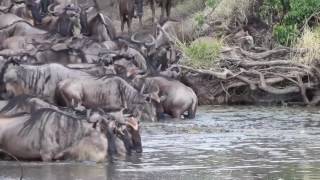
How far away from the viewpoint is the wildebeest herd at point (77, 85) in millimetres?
12492

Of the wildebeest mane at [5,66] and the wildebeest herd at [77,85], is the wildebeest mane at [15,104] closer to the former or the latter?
the wildebeest herd at [77,85]

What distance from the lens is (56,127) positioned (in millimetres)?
12484

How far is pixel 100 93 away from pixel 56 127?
497cm

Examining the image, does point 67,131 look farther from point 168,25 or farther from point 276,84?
point 168,25

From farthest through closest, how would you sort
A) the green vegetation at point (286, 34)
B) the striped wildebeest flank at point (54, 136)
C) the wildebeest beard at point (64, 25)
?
the wildebeest beard at point (64, 25), the green vegetation at point (286, 34), the striped wildebeest flank at point (54, 136)

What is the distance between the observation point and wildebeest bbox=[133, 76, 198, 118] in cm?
1878

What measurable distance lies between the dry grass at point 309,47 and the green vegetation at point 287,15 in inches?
27.1

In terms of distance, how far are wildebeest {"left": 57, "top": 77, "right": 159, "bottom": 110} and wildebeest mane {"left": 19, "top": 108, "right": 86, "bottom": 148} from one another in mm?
4299

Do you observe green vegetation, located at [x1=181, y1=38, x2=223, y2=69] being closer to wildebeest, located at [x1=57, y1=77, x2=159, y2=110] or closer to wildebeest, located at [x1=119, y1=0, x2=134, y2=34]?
wildebeest, located at [x1=57, y1=77, x2=159, y2=110]

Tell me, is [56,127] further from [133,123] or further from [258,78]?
[258,78]

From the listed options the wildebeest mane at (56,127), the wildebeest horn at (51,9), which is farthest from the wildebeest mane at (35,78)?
the wildebeest horn at (51,9)

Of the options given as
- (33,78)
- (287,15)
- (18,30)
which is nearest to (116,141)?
(33,78)

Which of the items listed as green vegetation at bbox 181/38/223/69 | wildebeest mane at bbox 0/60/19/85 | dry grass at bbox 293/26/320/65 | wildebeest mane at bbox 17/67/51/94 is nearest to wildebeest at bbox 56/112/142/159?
wildebeest mane at bbox 17/67/51/94

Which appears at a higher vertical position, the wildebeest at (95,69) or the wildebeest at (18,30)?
the wildebeest at (95,69)
